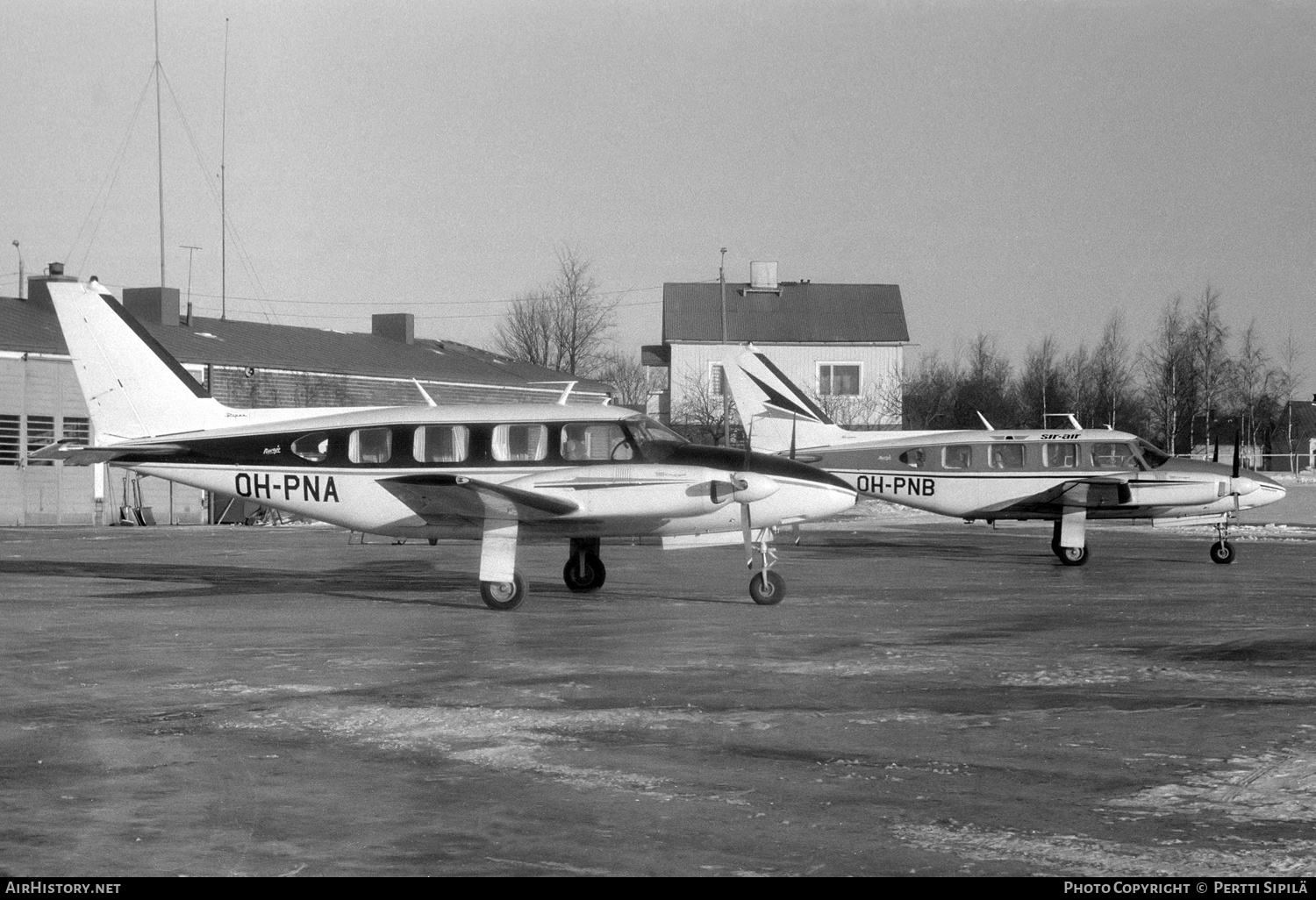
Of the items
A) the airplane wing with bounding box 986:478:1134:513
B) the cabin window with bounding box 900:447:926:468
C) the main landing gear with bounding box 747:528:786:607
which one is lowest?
the main landing gear with bounding box 747:528:786:607

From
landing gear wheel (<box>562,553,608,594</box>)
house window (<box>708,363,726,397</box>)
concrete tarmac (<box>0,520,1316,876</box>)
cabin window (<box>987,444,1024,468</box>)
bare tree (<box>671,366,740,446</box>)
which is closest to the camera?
concrete tarmac (<box>0,520,1316,876</box>)

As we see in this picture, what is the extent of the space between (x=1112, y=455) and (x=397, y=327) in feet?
145

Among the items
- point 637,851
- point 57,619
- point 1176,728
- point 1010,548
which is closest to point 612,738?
point 637,851

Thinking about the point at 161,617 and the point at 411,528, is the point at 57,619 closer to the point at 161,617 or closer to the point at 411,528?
the point at 161,617

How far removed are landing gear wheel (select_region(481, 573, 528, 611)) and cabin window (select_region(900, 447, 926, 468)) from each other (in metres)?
11.8

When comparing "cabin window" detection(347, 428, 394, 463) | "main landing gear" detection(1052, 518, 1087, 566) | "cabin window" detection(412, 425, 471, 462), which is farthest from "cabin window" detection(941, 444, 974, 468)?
"cabin window" detection(347, 428, 394, 463)

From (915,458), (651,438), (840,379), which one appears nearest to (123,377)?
(651,438)

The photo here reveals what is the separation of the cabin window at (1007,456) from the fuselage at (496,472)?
977cm

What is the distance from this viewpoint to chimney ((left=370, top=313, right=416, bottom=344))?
65.1 meters

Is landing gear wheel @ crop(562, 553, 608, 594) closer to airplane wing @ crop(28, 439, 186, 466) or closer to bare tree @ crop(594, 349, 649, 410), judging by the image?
airplane wing @ crop(28, 439, 186, 466)

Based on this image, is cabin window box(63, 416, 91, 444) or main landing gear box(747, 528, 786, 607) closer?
main landing gear box(747, 528, 786, 607)

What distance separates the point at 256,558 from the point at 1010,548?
1459 centimetres

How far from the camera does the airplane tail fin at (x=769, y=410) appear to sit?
88.4ft
